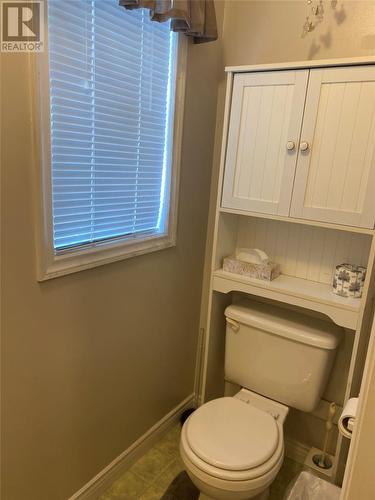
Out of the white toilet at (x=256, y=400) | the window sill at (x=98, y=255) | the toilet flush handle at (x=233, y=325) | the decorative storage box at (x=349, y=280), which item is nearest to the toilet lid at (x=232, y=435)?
the white toilet at (x=256, y=400)

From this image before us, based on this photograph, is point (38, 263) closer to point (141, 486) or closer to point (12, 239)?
→ point (12, 239)

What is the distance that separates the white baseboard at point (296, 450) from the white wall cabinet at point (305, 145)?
4.11ft

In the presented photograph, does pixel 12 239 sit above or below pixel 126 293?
above

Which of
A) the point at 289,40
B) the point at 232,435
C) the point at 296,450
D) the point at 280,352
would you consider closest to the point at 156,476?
the point at 232,435

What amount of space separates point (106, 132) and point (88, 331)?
0.77 m

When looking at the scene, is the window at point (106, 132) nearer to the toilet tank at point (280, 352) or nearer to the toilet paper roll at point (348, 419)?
the toilet tank at point (280, 352)

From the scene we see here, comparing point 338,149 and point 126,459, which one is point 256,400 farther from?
point 338,149

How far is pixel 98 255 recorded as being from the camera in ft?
4.62

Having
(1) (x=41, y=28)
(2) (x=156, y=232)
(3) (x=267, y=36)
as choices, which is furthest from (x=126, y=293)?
(3) (x=267, y=36)

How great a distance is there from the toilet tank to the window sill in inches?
19.1

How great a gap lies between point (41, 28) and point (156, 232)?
90 cm

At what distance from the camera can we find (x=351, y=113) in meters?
1.33

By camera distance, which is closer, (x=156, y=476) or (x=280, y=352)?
(x=280, y=352)

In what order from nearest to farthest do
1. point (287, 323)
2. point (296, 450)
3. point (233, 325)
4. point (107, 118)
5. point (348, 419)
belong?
point (348, 419), point (107, 118), point (287, 323), point (233, 325), point (296, 450)
